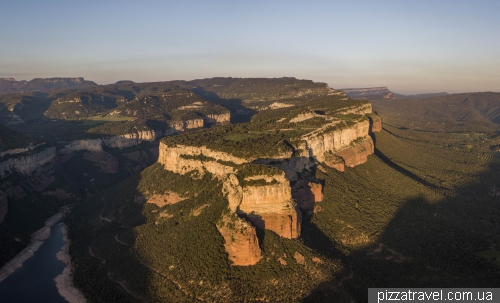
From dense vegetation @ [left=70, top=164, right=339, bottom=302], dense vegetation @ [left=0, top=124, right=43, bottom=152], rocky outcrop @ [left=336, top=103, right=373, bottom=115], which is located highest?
rocky outcrop @ [left=336, top=103, right=373, bottom=115]

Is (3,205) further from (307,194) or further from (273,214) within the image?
(307,194)

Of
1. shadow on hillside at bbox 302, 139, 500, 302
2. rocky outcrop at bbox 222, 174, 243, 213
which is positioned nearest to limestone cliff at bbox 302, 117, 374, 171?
shadow on hillside at bbox 302, 139, 500, 302

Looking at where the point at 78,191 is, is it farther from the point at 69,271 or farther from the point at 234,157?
the point at 234,157

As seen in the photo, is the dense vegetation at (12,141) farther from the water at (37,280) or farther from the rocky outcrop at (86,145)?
the water at (37,280)

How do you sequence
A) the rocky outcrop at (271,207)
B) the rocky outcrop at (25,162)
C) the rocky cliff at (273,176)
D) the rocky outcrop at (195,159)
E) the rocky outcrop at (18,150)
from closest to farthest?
the rocky cliff at (273,176)
the rocky outcrop at (271,207)
the rocky outcrop at (195,159)
the rocky outcrop at (25,162)
the rocky outcrop at (18,150)

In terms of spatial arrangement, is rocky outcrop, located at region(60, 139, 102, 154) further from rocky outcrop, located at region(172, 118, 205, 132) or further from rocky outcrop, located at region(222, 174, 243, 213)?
rocky outcrop, located at region(222, 174, 243, 213)

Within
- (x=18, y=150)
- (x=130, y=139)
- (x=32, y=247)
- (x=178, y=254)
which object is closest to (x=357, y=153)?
(x=178, y=254)

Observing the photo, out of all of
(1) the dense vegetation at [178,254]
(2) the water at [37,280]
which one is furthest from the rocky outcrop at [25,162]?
(2) the water at [37,280]

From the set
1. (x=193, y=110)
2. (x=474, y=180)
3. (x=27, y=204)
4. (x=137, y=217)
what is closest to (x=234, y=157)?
(x=137, y=217)
